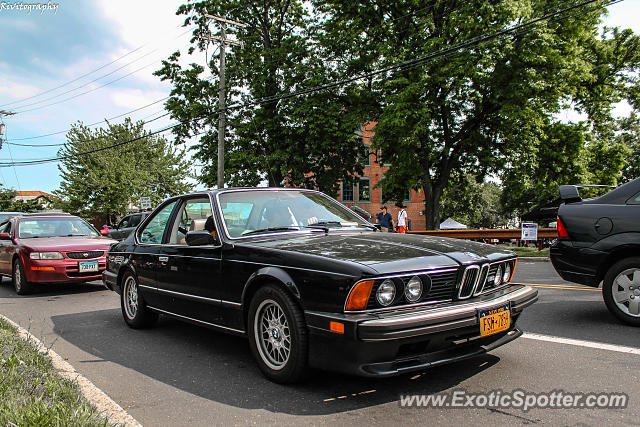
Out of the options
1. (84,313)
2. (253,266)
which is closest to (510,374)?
(253,266)

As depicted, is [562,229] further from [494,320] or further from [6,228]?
[6,228]

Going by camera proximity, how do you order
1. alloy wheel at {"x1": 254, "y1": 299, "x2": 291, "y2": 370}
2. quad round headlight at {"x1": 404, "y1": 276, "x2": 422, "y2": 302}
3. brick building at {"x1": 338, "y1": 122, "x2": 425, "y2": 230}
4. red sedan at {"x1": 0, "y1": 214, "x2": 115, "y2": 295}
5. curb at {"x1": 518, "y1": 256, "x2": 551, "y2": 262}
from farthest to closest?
brick building at {"x1": 338, "y1": 122, "x2": 425, "y2": 230} → curb at {"x1": 518, "y1": 256, "x2": 551, "y2": 262} → red sedan at {"x1": 0, "y1": 214, "x2": 115, "y2": 295} → alloy wheel at {"x1": 254, "y1": 299, "x2": 291, "y2": 370} → quad round headlight at {"x1": 404, "y1": 276, "x2": 422, "y2": 302}

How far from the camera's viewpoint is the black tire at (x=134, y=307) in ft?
18.7

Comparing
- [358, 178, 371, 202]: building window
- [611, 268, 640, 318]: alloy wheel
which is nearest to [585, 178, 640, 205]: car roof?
[611, 268, 640, 318]: alloy wheel

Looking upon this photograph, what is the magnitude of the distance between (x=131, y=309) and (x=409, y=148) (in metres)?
19.1

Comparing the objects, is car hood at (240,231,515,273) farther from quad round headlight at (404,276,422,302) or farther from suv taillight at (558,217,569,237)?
suv taillight at (558,217,569,237)

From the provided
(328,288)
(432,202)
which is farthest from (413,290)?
(432,202)

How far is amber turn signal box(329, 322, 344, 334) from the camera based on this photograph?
124 inches

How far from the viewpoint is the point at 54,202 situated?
4953 cm

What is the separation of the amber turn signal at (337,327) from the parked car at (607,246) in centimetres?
372

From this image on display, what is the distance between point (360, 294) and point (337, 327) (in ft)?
0.85

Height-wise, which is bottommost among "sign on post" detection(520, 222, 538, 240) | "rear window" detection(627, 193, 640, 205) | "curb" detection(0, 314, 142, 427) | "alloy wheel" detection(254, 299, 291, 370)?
"curb" detection(0, 314, 142, 427)

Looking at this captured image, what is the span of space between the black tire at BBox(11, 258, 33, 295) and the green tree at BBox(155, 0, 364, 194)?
58.3ft

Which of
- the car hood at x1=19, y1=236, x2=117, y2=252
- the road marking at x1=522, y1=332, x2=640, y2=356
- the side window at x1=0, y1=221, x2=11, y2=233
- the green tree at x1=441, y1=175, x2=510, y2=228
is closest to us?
the road marking at x1=522, y1=332, x2=640, y2=356
